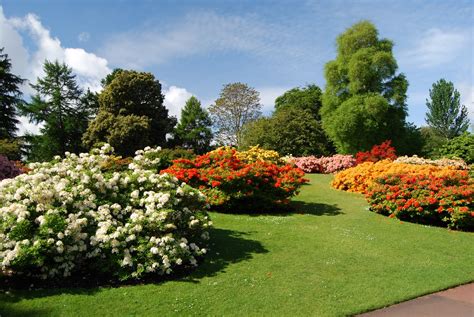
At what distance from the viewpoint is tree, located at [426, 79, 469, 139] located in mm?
43156

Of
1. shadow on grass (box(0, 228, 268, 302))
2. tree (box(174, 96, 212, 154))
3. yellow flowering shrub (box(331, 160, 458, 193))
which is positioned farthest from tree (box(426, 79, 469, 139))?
shadow on grass (box(0, 228, 268, 302))

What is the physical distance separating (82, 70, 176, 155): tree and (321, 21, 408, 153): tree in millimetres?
13350

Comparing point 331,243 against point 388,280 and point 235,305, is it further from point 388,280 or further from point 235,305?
point 235,305

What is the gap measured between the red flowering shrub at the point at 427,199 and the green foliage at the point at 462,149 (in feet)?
44.4

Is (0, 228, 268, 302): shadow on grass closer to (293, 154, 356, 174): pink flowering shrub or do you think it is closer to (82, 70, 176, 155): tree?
(293, 154, 356, 174): pink flowering shrub

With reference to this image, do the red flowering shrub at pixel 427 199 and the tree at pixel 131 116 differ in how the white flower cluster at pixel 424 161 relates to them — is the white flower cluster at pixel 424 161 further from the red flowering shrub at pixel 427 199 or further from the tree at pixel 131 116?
the tree at pixel 131 116

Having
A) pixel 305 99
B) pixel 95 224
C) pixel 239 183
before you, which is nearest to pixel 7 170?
pixel 239 183

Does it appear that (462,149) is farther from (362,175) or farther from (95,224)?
(95,224)

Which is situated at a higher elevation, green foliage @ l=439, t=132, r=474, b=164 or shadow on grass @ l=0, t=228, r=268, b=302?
green foliage @ l=439, t=132, r=474, b=164

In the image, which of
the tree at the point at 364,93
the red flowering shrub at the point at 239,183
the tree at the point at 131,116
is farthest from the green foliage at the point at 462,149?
the tree at the point at 131,116

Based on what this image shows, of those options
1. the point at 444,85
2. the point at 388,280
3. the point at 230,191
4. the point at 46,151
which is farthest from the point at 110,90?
the point at 444,85

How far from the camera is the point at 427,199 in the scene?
368 inches

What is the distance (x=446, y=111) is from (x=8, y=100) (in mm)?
43359

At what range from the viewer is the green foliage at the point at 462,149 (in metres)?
22.3
